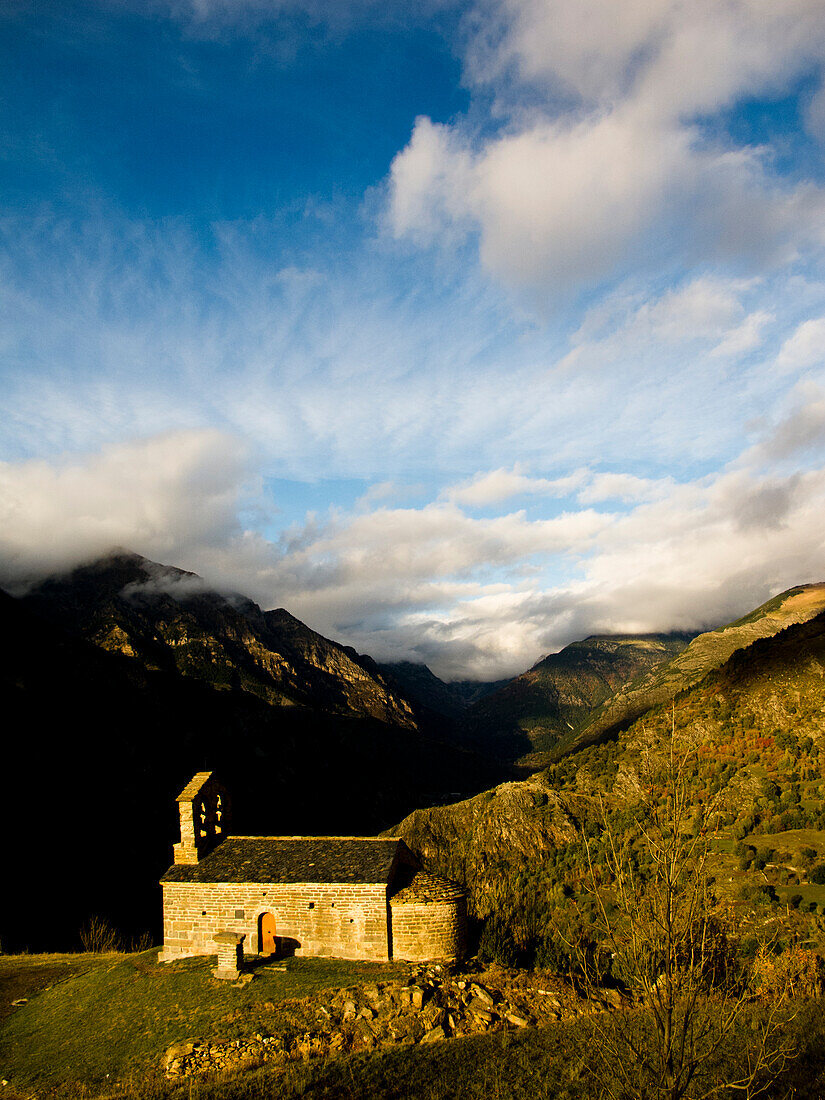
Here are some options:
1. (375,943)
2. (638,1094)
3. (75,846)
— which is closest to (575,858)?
(375,943)

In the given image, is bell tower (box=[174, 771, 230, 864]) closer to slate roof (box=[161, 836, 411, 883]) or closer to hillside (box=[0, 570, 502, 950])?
slate roof (box=[161, 836, 411, 883])

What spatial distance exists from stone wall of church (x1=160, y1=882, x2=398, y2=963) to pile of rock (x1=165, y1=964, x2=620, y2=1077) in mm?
2612

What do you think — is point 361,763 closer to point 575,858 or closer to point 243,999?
point 575,858

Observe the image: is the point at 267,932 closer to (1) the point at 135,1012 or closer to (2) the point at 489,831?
(1) the point at 135,1012

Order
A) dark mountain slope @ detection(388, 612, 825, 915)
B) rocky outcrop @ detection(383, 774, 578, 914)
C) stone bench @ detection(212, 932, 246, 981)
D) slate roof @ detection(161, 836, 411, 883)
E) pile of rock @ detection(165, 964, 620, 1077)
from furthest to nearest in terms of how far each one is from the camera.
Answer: rocky outcrop @ detection(383, 774, 578, 914)
dark mountain slope @ detection(388, 612, 825, 915)
slate roof @ detection(161, 836, 411, 883)
stone bench @ detection(212, 932, 246, 981)
pile of rock @ detection(165, 964, 620, 1077)

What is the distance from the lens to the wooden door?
73.7 feet

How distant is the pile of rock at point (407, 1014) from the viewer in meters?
16.0

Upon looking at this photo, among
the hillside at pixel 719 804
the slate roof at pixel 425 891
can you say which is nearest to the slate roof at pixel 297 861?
the slate roof at pixel 425 891

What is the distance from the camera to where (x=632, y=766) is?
72.4m

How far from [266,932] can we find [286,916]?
1284mm

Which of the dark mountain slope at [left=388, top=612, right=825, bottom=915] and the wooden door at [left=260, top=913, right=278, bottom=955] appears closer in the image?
the wooden door at [left=260, top=913, right=278, bottom=955]

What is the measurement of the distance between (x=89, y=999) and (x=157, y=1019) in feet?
16.8

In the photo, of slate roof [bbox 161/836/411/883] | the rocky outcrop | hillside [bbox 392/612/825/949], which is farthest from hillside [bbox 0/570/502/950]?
slate roof [bbox 161/836/411/883]

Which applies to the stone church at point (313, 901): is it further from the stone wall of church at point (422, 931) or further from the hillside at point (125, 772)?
the hillside at point (125, 772)
